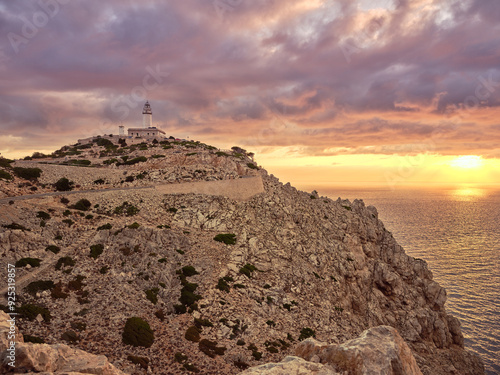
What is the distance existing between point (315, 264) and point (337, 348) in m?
27.8

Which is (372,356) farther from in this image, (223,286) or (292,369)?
(223,286)

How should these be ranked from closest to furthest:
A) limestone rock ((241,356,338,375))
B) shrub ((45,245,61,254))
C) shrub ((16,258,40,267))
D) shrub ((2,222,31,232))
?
limestone rock ((241,356,338,375)), shrub ((16,258,40,267)), shrub ((45,245,61,254)), shrub ((2,222,31,232))

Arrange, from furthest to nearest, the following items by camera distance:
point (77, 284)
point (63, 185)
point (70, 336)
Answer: point (63, 185)
point (77, 284)
point (70, 336)

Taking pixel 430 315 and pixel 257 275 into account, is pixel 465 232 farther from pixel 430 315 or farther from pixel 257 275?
pixel 257 275

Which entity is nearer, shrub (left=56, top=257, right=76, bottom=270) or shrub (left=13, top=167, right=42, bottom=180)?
shrub (left=56, top=257, right=76, bottom=270)

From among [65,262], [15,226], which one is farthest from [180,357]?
[15,226]

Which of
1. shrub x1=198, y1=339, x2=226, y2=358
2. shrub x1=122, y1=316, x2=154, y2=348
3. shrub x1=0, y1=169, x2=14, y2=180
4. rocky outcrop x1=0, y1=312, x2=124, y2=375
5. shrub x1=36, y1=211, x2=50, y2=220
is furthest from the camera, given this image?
shrub x1=0, y1=169, x2=14, y2=180

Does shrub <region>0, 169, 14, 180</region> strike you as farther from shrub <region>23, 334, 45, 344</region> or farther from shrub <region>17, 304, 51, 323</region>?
shrub <region>23, 334, 45, 344</region>

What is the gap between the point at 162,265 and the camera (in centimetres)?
3139

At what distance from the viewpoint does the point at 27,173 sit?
4838 centimetres

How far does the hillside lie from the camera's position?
76.1 ft

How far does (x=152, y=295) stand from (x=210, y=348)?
7.64 metres

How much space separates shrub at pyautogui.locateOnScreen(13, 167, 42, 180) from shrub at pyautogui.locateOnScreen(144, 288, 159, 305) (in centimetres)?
3458

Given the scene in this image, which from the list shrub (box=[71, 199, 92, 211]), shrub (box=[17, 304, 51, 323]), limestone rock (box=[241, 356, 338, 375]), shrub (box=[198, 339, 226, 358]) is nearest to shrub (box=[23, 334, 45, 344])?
shrub (box=[17, 304, 51, 323])
